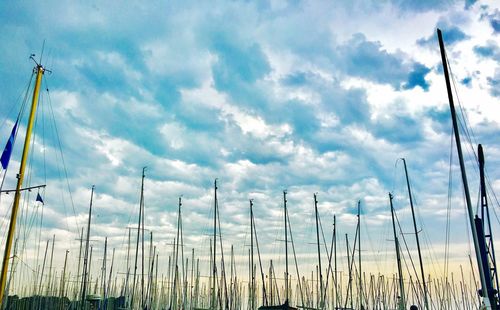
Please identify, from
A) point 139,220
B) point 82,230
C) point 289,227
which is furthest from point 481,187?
point 82,230

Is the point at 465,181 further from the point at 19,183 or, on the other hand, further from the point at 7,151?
the point at 7,151

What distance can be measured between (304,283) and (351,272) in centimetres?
3751

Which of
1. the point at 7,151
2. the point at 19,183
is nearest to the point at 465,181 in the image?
the point at 19,183

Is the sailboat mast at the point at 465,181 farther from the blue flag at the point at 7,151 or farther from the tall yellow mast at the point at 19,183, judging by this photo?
the blue flag at the point at 7,151

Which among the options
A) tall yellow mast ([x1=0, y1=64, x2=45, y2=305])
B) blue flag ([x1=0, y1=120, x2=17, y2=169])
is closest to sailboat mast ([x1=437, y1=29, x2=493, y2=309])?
tall yellow mast ([x1=0, y1=64, x2=45, y2=305])

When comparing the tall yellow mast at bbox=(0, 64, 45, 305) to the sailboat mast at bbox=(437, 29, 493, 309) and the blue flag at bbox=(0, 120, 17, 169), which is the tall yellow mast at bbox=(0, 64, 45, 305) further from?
the sailboat mast at bbox=(437, 29, 493, 309)

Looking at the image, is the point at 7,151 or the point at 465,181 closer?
the point at 465,181

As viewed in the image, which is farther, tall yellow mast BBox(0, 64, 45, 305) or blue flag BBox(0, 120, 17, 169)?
blue flag BBox(0, 120, 17, 169)

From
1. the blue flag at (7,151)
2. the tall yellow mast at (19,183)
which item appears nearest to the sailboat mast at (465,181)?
the tall yellow mast at (19,183)

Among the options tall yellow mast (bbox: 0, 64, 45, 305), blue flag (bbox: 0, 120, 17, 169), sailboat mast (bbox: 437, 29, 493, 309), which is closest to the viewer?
sailboat mast (bbox: 437, 29, 493, 309)

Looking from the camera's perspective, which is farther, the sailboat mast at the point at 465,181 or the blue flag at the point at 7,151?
the blue flag at the point at 7,151

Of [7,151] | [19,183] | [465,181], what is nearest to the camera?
[465,181]

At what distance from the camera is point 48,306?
8331 centimetres

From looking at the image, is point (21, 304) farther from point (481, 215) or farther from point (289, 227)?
point (481, 215)
